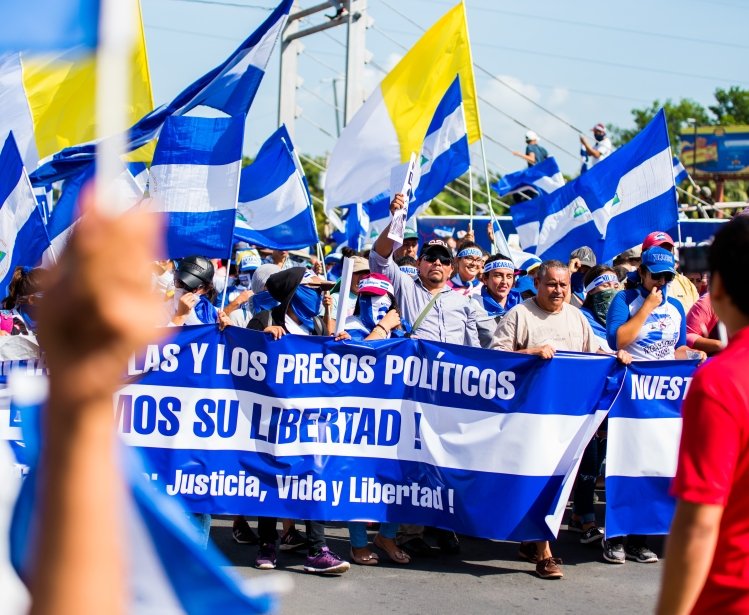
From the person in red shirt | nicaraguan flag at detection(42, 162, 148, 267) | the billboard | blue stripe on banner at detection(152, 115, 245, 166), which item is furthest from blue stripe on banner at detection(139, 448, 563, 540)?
the billboard

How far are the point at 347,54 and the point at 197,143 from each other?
10172mm

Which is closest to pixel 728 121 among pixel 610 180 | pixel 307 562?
pixel 610 180

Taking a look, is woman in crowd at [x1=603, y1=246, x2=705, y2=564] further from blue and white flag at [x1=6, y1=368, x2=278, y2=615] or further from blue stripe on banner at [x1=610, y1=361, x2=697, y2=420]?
blue and white flag at [x1=6, y1=368, x2=278, y2=615]

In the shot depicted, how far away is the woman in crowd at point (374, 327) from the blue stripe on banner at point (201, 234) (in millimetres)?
1077

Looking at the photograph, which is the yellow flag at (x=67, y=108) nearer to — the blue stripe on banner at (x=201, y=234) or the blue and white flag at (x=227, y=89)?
the blue and white flag at (x=227, y=89)

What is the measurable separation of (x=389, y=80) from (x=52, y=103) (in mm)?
3580

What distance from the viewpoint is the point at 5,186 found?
742 centimetres

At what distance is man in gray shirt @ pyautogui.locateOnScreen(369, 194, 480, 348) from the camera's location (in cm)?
695

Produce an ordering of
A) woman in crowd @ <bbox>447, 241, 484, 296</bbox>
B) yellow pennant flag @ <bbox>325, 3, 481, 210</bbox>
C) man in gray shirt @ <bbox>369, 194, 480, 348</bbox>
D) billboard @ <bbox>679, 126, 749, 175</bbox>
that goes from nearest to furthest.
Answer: man in gray shirt @ <bbox>369, 194, 480, 348</bbox>
woman in crowd @ <bbox>447, 241, 484, 296</bbox>
yellow pennant flag @ <bbox>325, 3, 481, 210</bbox>
billboard @ <bbox>679, 126, 749, 175</bbox>

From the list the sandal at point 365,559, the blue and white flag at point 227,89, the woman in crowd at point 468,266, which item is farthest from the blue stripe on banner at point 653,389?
the blue and white flag at point 227,89

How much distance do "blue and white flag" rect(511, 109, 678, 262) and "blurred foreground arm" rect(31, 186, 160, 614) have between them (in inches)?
348

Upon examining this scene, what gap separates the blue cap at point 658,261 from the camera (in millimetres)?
6535

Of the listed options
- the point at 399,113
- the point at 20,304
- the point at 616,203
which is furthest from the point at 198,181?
the point at 616,203

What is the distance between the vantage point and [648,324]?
674 centimetres
